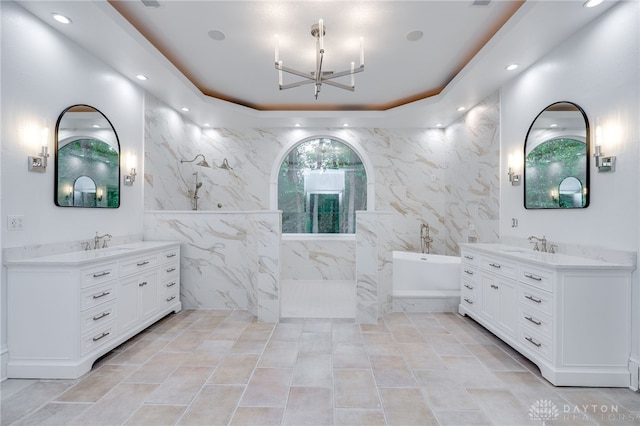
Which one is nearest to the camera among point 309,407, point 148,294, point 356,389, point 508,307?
point 309,407

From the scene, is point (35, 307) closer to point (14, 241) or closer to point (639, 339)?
point (14, 241)

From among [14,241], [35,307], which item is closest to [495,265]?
[35,307]

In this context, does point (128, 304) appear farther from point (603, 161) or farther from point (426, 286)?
point (603, 161)

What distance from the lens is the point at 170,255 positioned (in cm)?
350

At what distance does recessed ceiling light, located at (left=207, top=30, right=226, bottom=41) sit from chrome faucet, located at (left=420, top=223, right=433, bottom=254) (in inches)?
166

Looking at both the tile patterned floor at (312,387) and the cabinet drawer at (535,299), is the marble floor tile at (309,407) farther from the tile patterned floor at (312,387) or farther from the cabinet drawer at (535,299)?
the cabinet drawer at (535,299)

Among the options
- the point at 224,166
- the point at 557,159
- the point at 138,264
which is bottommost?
the point at 138,264

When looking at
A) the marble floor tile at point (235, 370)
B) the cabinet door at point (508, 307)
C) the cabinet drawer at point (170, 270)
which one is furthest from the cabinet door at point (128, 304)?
the cabinet door at point (508, 307)

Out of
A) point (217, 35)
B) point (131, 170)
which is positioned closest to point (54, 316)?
point (131, 170)

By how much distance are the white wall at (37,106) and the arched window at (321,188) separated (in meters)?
3.19

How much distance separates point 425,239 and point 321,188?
2197 mm

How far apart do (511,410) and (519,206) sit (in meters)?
2.26

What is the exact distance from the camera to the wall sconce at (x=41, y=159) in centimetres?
235

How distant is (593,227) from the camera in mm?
2408
